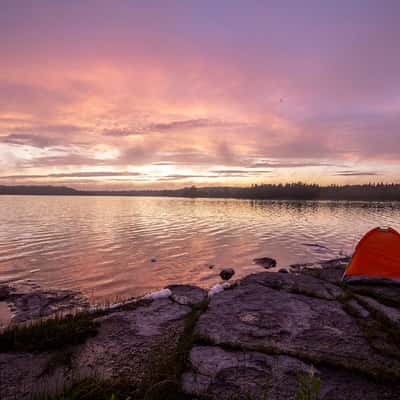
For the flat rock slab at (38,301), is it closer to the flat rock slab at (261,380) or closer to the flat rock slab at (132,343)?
the flat rock slab at (132,343)

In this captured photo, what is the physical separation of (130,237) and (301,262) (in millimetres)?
18009

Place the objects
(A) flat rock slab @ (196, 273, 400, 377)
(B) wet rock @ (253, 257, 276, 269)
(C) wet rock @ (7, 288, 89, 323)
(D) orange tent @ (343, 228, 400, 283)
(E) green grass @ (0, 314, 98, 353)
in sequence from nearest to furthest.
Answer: (A) flat rock slab @ (196, 273, 400, 377)
(E) green grass @ (0, 314, 98, 353)
(D) orange tent @ (343, 228, 400, 283)
(C) wet rock @ (7, 288, 89, 323)
(B) wet rock @ (253, 257, 276, 269)

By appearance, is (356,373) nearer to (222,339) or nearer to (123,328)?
(222,339)

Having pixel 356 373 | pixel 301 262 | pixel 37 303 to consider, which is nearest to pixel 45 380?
pixel 356 373

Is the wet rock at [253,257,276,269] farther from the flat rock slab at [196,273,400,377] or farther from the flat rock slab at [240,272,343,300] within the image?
the flat rock slab at [196,273,400,377]

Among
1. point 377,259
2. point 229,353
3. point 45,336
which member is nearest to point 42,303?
point 45,336

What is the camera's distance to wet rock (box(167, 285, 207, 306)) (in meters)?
8.28

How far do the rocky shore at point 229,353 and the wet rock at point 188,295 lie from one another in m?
0.34

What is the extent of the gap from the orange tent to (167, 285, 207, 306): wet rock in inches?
239

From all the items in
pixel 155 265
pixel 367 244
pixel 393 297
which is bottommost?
pixel 155 265

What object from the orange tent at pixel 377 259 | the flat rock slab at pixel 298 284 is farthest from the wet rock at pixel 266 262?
the orange tent at pixel 377 259

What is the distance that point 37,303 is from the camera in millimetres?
10703

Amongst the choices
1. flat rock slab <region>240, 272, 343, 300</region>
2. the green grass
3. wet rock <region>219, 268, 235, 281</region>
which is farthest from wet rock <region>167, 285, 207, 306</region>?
wet rock <region>219, 268, 235, 281</region>

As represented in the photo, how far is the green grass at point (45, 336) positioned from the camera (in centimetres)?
508
